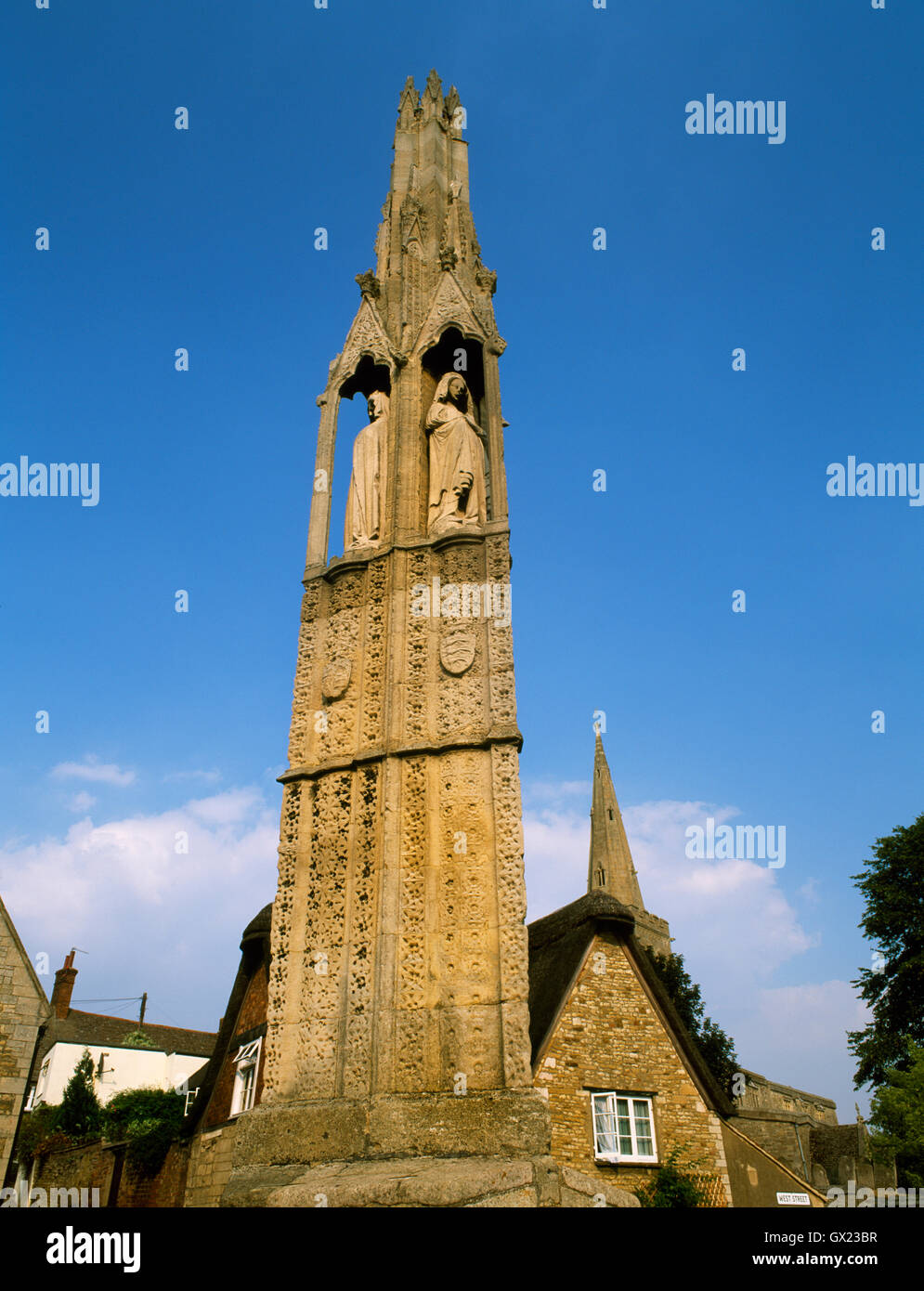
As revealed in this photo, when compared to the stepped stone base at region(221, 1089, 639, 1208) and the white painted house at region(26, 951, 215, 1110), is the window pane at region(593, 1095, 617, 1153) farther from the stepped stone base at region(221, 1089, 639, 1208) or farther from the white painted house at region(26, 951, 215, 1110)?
the white painted house at region(26, 951, 215, 1110)

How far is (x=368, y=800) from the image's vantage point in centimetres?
687

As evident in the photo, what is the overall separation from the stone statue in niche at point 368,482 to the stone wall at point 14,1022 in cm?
775

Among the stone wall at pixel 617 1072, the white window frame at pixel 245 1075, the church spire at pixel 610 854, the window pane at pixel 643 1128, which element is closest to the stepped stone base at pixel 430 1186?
the stone wall at pixel 617 1072

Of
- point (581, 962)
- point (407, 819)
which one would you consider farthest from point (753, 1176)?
point (407, 819)

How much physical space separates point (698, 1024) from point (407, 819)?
110 feet

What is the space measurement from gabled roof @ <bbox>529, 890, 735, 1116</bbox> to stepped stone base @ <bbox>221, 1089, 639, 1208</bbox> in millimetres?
10801

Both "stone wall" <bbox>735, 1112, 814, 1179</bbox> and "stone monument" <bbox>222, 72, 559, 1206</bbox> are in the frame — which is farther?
"stone wall" <bbox>735, 1112, 814, 1179</bbox>

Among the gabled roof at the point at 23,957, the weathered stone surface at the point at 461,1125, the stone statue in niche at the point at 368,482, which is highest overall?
the stone statue in niche at the point at 368,482

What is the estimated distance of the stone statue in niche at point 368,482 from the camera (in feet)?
27.7

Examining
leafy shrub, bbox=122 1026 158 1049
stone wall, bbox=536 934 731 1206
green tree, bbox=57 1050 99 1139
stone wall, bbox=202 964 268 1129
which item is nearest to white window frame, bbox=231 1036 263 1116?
stone wall, bbox=202 964 268 1129

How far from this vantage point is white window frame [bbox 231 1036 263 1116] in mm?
16719

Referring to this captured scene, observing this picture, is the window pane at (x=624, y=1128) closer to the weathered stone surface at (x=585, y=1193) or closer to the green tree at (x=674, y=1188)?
the green tree at (x=674, y=1188)
